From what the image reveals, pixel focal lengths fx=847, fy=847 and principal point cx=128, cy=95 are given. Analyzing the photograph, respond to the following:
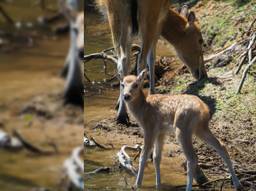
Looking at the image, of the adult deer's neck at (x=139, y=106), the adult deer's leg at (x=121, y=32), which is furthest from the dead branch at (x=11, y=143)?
the adult deer's neck at (x=139, y=106)

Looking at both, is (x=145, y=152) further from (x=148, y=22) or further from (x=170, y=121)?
(x=148, y=22)

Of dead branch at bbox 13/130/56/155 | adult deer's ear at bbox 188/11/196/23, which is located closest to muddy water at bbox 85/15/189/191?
dead branch at bbox 13/130/56/155

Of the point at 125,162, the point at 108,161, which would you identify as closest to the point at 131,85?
the point at 125,162

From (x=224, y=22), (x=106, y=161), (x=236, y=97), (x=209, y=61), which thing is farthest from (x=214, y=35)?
(x=106, y=161)

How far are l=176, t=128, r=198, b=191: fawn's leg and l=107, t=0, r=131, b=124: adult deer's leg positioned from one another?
2.91 feet

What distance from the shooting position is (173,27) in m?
5.18

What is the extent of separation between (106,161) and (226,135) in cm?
78

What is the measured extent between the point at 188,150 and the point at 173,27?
2.41m

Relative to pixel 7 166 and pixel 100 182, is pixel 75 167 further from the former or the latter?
pixel 7 166

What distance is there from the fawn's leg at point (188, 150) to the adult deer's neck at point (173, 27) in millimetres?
2370

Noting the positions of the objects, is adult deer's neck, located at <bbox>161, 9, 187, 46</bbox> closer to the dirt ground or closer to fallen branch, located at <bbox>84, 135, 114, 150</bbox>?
the dirt ground

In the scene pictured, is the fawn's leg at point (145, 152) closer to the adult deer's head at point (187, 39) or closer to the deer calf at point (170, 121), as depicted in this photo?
the deer calf at point (170, 121)

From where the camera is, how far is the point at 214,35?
6.05 m

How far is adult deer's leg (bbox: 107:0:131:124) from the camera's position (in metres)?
3.73
